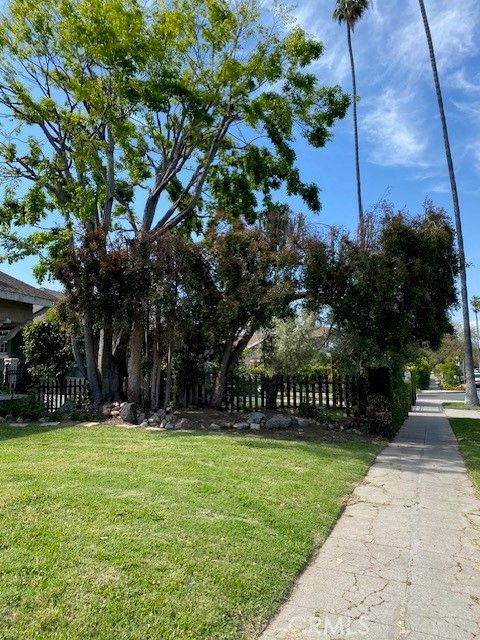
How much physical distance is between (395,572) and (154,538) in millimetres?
1917

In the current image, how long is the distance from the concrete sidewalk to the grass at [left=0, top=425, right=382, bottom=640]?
0.19 meters

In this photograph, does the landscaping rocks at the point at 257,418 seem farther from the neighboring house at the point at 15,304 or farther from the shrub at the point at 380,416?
the neighboring house at the point at 15,304

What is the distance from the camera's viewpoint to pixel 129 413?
1165cm

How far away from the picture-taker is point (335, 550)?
4137 mm

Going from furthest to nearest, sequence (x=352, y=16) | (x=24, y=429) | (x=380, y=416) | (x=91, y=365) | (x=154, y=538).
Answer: (x=352, y=16) → (x=91, y=365) → (x=380, y=416) → (x=24, y=429) → (x=154, y=538)

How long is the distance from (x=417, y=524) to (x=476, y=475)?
278 cm

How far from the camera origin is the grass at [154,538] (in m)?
2.79

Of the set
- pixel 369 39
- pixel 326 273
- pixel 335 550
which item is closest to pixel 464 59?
pixel 369 39

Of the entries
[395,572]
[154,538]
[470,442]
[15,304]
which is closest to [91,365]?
[15,304]

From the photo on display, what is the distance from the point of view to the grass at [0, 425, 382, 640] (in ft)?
9.17

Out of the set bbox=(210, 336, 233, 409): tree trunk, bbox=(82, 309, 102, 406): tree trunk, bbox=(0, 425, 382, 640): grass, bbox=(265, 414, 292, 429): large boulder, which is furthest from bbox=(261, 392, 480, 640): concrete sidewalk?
bbox=(82, 309, 102, 406): tree trunk

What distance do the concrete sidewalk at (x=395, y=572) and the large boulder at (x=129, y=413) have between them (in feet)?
21.8

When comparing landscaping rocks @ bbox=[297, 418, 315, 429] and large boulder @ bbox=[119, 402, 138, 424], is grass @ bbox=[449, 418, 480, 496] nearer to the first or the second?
landscaping rocks @ bbox=[297, 418, 315, 429]

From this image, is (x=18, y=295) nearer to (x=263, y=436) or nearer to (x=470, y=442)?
(x=263, y=436)
